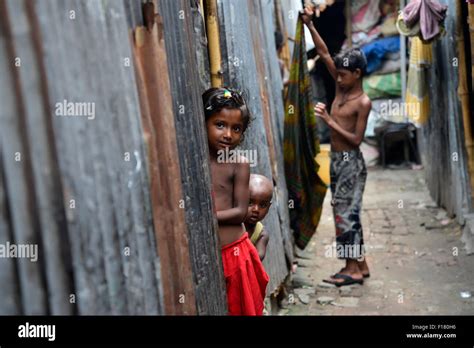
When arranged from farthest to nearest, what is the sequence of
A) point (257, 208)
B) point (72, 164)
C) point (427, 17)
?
point (427, 17)
point (257, 208)
point (72, 164)

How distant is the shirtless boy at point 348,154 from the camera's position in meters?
4.28

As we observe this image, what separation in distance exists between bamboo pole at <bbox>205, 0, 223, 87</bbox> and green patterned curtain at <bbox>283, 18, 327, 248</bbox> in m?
1.47

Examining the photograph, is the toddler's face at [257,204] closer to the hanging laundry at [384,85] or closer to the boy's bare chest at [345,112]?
the boy's bare chest at [345,112]

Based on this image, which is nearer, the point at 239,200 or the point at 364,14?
the point at 239,200

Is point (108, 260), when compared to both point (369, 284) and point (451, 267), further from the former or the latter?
point (451, 267)

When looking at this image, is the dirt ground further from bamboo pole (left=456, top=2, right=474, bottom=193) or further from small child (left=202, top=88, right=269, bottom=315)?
small child (left=202, top=88, right=269, bottom=315)

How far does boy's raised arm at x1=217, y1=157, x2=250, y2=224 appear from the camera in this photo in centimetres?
231

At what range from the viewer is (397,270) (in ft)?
15.2

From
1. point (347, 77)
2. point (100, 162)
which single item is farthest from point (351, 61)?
point (100, 162)

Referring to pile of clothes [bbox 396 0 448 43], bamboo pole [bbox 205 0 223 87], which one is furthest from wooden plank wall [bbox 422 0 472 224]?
bamboo pole [bbox 205 0 223 87]

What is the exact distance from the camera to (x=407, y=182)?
28.6ft

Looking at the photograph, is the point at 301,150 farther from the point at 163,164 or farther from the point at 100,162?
the point at 100,162

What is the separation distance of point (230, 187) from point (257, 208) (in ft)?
1.47

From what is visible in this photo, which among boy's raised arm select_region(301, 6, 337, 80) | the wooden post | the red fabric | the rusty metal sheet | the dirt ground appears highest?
the wooden post
